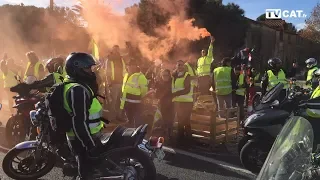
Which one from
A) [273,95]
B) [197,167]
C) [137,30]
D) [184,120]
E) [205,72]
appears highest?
[137,30]

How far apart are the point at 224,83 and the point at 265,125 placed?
172 inches

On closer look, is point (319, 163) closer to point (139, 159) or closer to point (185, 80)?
point (139, 159)

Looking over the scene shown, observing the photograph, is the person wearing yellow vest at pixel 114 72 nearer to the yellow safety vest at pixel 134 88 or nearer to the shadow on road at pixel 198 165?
the yellow safety vest at pixel 134 88

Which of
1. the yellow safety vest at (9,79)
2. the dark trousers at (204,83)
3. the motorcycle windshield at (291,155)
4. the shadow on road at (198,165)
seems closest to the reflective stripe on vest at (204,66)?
the dark trousers at (204,83)

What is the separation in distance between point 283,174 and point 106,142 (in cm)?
255

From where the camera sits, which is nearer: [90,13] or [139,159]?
[139,159]

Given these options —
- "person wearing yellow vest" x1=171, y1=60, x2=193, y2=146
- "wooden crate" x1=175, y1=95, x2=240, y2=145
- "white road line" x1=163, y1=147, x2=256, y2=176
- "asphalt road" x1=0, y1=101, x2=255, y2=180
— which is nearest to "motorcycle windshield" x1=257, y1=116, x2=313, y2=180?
"asphalt road" x1=0, y1=101, x2=255, y2=180

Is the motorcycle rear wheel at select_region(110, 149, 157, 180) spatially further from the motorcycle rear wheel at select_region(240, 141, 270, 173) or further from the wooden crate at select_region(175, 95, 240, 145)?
the wooden crate at select_region(175, 95, 240, 145)

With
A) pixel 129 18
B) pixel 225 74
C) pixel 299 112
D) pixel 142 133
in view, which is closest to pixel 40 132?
pixel 142 133

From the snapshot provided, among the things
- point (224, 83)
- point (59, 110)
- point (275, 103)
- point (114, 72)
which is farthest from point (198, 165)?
point (114, 72)

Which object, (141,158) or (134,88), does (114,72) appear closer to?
(134,88)

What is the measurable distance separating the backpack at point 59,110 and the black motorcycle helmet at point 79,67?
0.52 ft

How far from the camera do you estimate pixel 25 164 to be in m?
5.50

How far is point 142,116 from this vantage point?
8.48 meters
